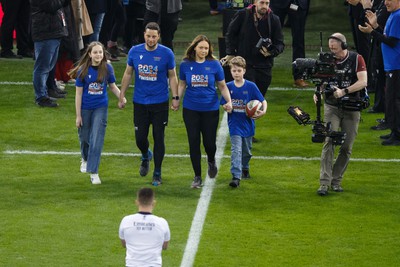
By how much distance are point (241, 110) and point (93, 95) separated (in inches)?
73.3

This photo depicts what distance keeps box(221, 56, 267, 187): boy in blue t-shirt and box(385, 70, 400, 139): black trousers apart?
2955mm

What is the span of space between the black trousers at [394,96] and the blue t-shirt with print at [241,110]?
2.96 metres

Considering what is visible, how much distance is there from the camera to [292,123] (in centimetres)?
1945

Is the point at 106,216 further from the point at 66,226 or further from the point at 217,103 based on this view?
the point at 217,103

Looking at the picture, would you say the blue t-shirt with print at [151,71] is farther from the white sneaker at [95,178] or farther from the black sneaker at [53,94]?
the black sneaker at [53,94]

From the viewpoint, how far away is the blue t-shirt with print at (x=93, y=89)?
1534cm

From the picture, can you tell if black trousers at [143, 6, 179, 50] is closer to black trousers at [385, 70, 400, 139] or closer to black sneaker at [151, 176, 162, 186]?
black trousers at [385, 70, 400, 139]

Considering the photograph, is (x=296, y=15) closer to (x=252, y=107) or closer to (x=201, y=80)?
(x=252, y=107)

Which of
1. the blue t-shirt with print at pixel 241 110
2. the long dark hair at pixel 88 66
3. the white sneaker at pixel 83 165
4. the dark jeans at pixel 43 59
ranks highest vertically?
the long dark hair at pixel 88 66

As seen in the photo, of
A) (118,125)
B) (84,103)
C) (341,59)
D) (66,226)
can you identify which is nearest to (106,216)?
(66,226)

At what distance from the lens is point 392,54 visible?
1784 cm

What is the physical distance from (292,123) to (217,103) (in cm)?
435

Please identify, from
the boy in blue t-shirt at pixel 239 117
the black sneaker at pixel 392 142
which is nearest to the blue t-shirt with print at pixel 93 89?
the boy in blue t-shirt at pixel 239 117

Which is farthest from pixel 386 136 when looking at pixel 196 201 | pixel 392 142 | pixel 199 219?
pixel 199 219
